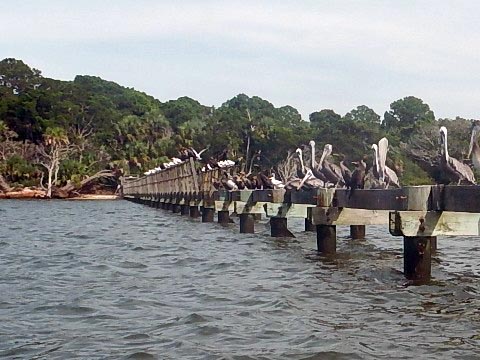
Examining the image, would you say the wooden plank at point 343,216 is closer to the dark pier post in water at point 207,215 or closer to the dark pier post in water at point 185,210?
the dark pier post in water at point 207,215

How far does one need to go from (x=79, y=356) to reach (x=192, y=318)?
A: 4.38ft

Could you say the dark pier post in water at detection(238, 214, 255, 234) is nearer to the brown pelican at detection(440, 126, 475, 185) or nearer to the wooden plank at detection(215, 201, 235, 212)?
the wooden plank at detection(215, 201, 235, 212)

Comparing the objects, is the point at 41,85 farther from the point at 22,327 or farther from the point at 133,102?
the point at 22,327

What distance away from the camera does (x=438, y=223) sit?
7723mm

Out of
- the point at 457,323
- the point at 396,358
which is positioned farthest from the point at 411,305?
the point at 396,358

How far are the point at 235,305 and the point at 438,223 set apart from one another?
7.87ft

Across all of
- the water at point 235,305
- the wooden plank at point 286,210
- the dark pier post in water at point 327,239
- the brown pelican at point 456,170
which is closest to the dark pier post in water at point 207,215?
the wooden plank at point 286,210

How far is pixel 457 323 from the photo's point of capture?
6082 mm

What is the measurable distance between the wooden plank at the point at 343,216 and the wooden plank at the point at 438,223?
9.69 ft

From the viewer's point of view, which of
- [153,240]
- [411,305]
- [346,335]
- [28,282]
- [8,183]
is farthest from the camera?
[8,183]

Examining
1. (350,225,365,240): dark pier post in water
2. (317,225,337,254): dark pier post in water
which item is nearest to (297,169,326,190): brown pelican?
(350,225,365,240): dark pier post in water

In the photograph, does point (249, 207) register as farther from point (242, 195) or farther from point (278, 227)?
point (278, 227)

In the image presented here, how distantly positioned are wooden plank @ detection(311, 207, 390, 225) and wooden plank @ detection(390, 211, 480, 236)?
2954mm

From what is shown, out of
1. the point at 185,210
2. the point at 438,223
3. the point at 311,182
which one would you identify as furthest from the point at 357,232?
the point at 185,210
